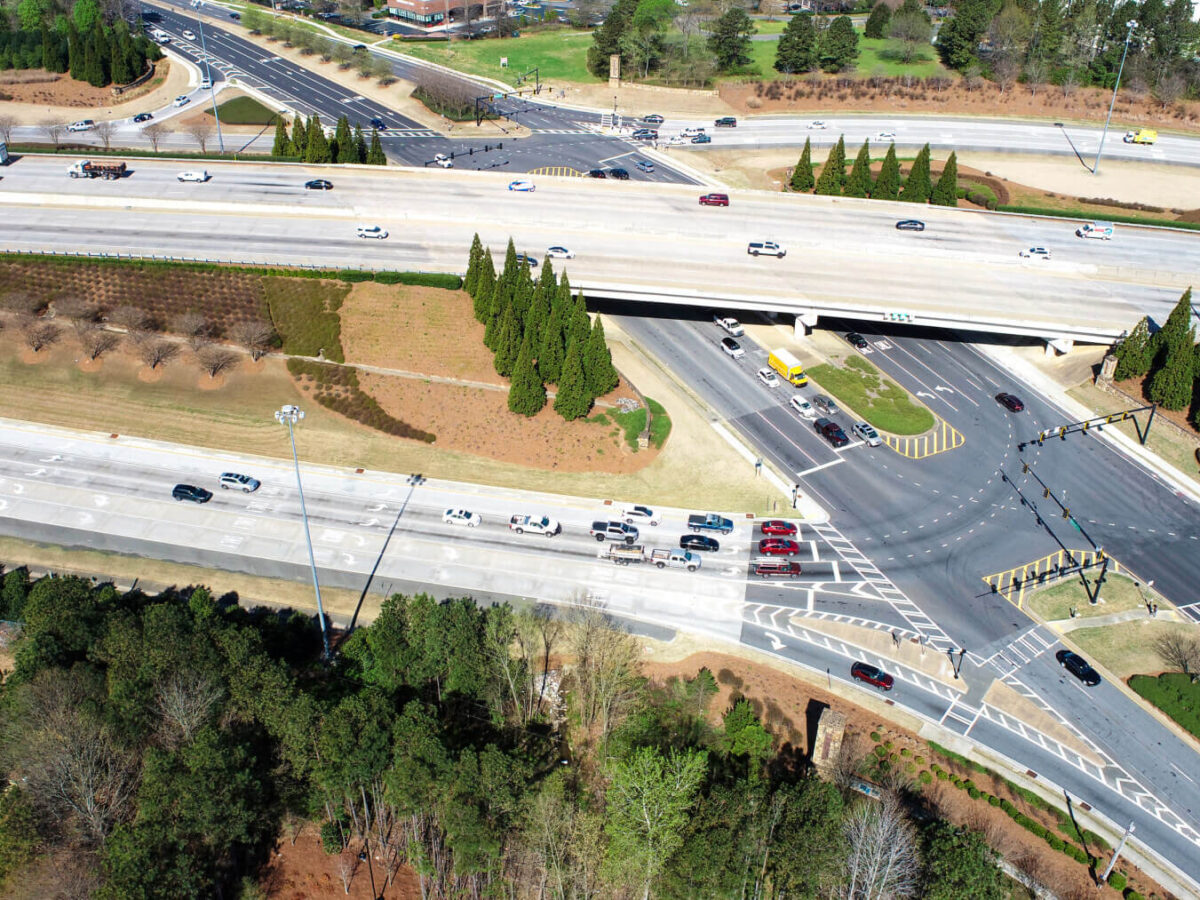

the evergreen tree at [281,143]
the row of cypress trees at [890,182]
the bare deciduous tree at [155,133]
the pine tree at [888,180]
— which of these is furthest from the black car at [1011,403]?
the bare deciduous tree at [155,133]

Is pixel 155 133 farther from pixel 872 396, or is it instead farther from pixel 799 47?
pixel 872 396

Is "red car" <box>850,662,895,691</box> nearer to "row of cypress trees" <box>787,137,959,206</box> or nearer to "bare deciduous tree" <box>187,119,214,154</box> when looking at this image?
"row of cypress trees" <box>787,137,959,206</box>

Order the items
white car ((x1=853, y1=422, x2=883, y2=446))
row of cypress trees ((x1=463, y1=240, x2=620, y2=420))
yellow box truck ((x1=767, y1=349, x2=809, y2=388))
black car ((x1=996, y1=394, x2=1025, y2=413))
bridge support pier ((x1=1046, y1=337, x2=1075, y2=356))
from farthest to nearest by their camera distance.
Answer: bridge support pier ((x1=1046, y1=337, x2=1075, y2=356)) → yellow box truck ((x1=767, y1=349, x2=809, y2=388)) → black car ((x1=996, y1=394, x2=1025, y2=413)) → white car ((x1=853, y1=422, x2=883, y2=446)) → row of cypress trees ((x1=463, y1=240, x2=620, y2=420))

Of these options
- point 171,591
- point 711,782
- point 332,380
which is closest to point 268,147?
point 332,380

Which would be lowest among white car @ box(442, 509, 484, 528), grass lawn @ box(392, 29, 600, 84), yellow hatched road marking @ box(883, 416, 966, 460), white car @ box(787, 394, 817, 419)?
white car @ box(442, 509, 484, 528)

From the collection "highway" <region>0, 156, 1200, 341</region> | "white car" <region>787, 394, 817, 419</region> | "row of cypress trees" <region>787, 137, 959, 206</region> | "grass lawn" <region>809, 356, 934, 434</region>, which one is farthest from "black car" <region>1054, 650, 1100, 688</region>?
"row of cypress trees" <region>787, 137, 959, 206</region>

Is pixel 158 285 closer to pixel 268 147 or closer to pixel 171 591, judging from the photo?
pixel 171 591

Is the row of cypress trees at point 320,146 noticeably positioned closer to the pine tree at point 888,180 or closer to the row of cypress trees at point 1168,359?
the pine tree at point 888,180
